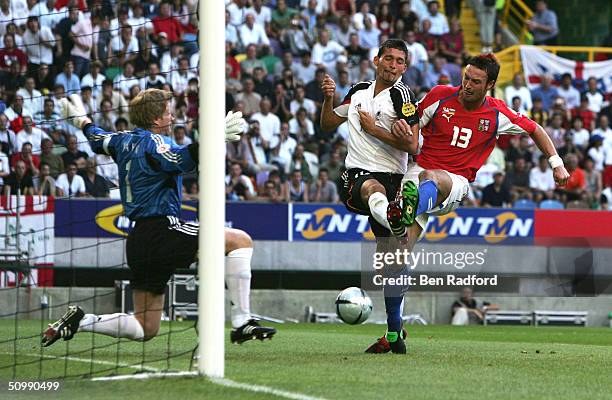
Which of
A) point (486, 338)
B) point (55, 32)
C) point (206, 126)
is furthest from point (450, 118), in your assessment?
point (55, 32)

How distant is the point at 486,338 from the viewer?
48.4 ft

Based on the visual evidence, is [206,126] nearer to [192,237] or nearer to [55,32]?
[192,237]

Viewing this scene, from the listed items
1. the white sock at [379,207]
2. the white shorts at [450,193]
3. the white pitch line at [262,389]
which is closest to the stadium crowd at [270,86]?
the white shorts at [450,193]

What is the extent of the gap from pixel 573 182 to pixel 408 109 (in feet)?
41.6

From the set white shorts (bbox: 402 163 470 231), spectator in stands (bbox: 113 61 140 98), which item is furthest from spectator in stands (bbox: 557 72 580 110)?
white shorts (bbox: 402 163 470 231)

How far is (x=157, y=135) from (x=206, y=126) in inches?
50.7

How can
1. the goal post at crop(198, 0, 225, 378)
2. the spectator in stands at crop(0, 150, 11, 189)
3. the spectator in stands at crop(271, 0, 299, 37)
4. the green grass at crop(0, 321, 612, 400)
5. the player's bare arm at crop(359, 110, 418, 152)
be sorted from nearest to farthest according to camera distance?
the green grass at crop(0, 321, 612, 400) < the goal post at crop(198, 0, 225, 378) < the player's bare arm at crop(359, 110, 418, 152) < the spectator in stands at crop(0, 150, 11, 189) < the spectator in stands at crop(271, 0, 299, 37)

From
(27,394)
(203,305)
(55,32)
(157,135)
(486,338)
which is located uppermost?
(55,32)

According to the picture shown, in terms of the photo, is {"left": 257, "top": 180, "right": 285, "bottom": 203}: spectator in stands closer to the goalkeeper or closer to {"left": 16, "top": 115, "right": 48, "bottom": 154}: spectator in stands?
{"left": 16, "top": 115, "right": 48, "bottom": 154}: spectator in stands

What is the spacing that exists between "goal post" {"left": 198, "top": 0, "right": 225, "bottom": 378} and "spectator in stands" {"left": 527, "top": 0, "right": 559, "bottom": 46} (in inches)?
870

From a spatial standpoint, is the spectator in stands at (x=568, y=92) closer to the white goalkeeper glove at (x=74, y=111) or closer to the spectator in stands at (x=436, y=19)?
the spectator in stands at (x=436, y=19)

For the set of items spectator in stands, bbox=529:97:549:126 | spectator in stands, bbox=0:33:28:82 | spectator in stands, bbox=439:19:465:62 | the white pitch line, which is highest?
spectator in stands, bbox=439:19:465:62

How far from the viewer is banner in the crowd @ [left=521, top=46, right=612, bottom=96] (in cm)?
2580

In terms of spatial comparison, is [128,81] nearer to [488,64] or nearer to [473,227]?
[473,227]
